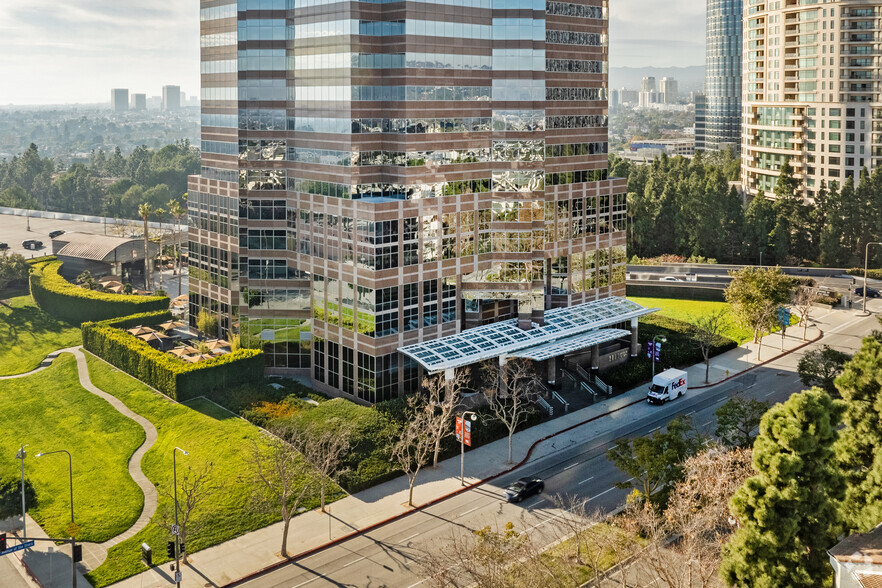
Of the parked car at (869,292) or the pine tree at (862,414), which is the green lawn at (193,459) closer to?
the pine tree at (862,414)

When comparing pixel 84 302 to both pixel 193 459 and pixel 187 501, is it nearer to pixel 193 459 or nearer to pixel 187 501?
pixel 193 459

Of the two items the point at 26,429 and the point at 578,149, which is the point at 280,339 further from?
the point at 578,149

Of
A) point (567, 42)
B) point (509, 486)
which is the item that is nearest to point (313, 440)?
point (509, 486)

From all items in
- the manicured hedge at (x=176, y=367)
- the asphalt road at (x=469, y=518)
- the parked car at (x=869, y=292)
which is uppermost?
the parked car at (x=869, y=292)

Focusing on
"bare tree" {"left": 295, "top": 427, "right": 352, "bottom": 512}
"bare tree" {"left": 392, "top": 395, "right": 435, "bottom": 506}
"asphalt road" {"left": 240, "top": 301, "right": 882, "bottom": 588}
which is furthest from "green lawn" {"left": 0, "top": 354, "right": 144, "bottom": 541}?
"bare tree" {"left": 392, "top": 395, "right": 435, "bottom": 506}

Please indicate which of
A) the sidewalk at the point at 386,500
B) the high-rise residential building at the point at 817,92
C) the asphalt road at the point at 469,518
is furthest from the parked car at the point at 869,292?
the asphalt road at the point at 469,518
